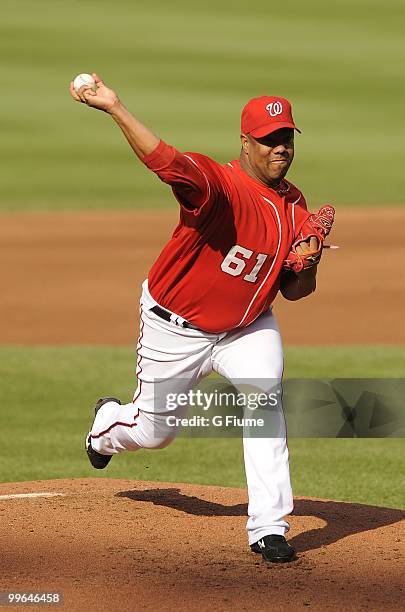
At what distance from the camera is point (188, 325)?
20.2 ft

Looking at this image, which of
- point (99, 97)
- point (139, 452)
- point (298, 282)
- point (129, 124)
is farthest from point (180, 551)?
point (139, 452)

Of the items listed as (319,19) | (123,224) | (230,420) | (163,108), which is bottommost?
(230,420)

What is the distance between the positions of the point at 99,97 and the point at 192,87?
24.4 metres

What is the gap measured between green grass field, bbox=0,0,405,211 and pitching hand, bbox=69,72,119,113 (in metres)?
15.4

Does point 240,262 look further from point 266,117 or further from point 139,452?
point 139,452

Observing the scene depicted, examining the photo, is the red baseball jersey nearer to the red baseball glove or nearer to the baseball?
the red baseball glove

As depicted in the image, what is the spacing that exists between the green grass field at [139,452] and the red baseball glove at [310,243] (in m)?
2.41

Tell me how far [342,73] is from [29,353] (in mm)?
19979

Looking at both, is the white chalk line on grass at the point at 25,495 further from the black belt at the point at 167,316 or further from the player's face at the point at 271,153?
the player's face at the point at 271,153

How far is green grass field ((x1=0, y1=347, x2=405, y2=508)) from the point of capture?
27.7 feet

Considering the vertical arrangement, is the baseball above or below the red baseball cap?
below

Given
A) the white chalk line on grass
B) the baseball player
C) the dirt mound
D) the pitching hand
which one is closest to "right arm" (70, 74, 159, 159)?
the pitching hand

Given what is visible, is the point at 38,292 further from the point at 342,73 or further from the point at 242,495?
the point at 342,73

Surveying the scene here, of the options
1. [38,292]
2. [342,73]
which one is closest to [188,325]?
[38,292]
